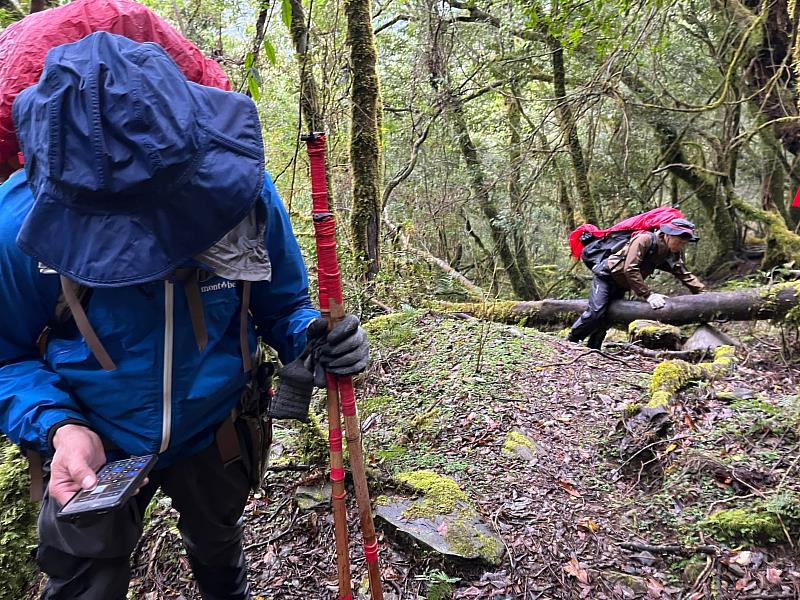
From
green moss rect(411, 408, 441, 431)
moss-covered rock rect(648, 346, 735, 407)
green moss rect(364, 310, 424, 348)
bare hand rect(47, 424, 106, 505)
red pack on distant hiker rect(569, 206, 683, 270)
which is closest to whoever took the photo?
bare hand rect(47, 424, 106, 505)

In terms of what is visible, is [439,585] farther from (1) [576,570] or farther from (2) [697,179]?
(2) [697,179]

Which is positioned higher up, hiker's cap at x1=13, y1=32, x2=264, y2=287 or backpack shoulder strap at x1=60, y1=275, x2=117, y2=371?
hiker's cap at x1=13, y1=32, x2=264, y2=287

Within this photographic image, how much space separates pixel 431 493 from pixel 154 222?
2518 mm

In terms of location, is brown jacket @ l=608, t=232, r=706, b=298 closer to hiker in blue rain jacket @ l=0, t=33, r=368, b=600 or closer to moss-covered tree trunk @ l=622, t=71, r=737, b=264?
moss-covered tree trunk @ l=622, t=71, r=737, b=264

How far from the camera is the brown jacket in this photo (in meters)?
7.51

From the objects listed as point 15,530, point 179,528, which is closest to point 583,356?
point 179,528

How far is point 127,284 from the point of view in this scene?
1.44 metres

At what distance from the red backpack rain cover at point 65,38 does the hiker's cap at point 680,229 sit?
7105 millimetres

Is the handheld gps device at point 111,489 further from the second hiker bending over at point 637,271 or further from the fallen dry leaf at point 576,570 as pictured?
the second hiker bending over at point 637,271

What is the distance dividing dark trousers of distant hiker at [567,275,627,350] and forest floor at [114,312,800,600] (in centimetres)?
280

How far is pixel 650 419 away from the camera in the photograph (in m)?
4.17

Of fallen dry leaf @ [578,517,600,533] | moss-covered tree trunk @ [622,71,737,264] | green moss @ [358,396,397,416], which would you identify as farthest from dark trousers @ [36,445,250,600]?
moss-covered tree trunk @ [622,71,737,264]

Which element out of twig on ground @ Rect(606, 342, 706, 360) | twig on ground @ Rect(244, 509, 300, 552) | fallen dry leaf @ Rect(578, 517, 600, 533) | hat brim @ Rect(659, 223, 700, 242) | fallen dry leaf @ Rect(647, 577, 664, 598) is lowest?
fallen dry leaf @ Rect(647, 577, 664, 598)

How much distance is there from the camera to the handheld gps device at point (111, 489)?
1.36 metres
